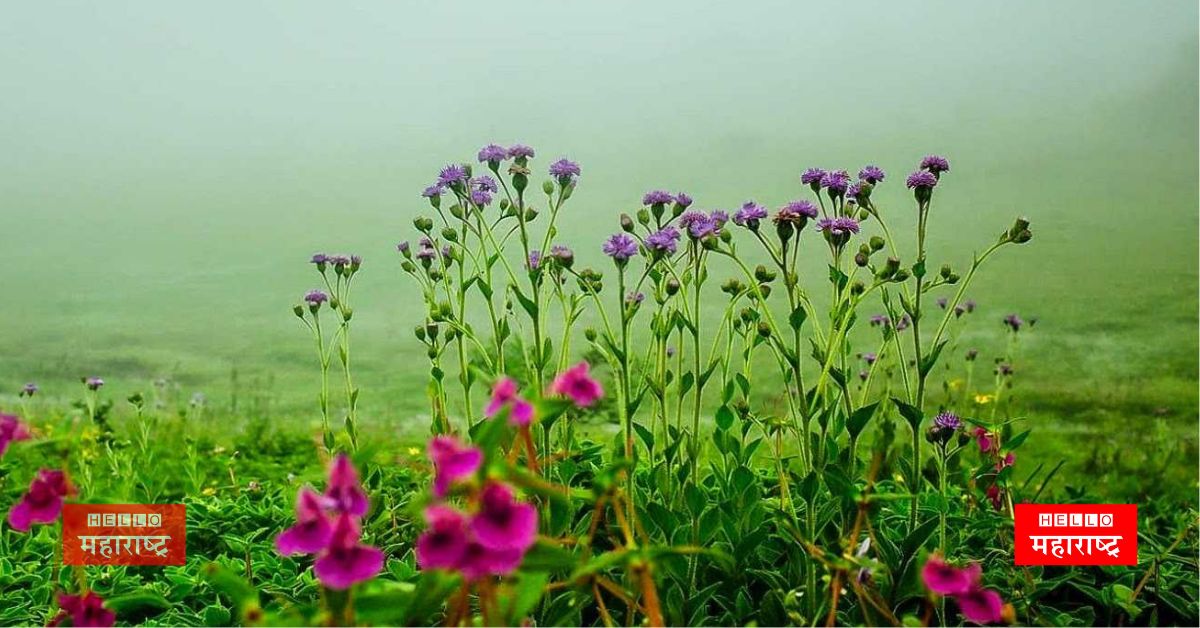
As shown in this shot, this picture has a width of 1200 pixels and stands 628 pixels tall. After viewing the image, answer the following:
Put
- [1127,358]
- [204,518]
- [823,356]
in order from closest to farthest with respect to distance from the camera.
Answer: [823,356] → [204,518] → [1127,358]

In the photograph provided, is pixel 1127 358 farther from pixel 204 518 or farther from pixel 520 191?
pixel 204 518

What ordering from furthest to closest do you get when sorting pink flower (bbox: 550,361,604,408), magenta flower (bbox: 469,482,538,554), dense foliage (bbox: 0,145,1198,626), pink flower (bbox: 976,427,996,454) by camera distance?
pink flower (bbox: 976,427,996,454)
dense foliage (bbox: 0,145,1198,626)
pink flower (bbox: 550,361,604,408)
magenta flower (bbox: 469,482,538,554)

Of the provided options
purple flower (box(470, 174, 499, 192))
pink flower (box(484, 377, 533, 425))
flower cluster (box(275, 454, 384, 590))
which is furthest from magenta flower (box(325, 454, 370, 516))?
purple flower (box(470, 174, 499, 192))

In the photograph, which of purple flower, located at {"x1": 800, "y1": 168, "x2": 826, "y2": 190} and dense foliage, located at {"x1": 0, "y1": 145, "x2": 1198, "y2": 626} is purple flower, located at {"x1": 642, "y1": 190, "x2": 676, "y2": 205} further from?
purple flower, located at {"x1": 800, "y1": 168, "x2": 826, "y2": 190}

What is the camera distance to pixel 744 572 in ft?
4.22

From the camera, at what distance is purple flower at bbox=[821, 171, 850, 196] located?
1.28m

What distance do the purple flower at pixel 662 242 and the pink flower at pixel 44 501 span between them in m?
0.70

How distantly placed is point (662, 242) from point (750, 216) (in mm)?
116

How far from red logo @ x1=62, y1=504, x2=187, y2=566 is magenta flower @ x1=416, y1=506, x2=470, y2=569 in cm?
A: 106

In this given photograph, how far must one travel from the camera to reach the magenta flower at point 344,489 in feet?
2.10

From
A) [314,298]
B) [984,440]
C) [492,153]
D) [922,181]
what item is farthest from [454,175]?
[984,440]

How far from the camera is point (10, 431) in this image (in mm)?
809

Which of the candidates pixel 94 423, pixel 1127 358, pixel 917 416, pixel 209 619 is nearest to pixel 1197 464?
pixel 1127 358

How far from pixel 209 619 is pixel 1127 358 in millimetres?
2075
